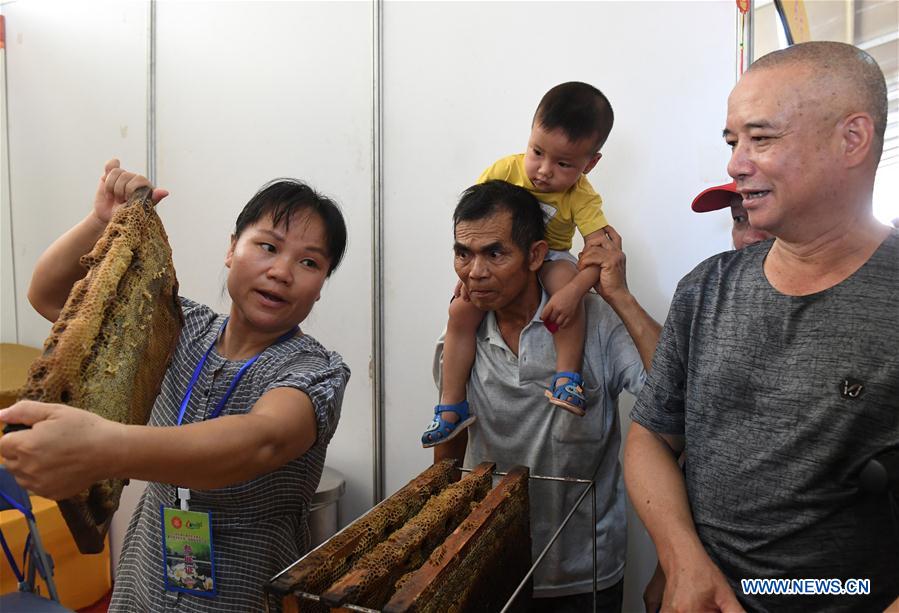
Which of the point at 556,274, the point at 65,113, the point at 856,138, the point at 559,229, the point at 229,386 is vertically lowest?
the point at 229,386

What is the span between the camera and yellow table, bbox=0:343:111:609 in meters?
2.38

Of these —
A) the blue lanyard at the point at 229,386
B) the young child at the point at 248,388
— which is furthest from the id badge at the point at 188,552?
the blue lanyard at the point at 229,386

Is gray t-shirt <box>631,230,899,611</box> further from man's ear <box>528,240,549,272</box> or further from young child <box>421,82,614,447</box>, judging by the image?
man's ear <box>528,240,549,272</box>

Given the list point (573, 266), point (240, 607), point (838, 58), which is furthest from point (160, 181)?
point (838, 58)

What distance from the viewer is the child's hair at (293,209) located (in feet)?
4.21

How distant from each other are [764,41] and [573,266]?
88 cm

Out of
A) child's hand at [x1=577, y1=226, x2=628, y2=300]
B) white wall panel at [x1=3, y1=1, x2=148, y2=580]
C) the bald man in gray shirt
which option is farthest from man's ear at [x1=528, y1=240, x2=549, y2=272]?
white wall panel at [x1=3, y1=1, x2=148, y2=580]

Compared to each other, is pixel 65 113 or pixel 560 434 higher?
pixel 65 113

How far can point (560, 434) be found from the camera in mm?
1747

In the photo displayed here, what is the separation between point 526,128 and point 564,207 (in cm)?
51

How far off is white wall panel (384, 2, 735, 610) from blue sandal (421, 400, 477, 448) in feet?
2.43

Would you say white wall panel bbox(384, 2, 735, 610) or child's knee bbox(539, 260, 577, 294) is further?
white wall panel bbox(384, 2, 735, 610)

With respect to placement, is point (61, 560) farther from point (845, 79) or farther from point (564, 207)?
point (845, 79)
